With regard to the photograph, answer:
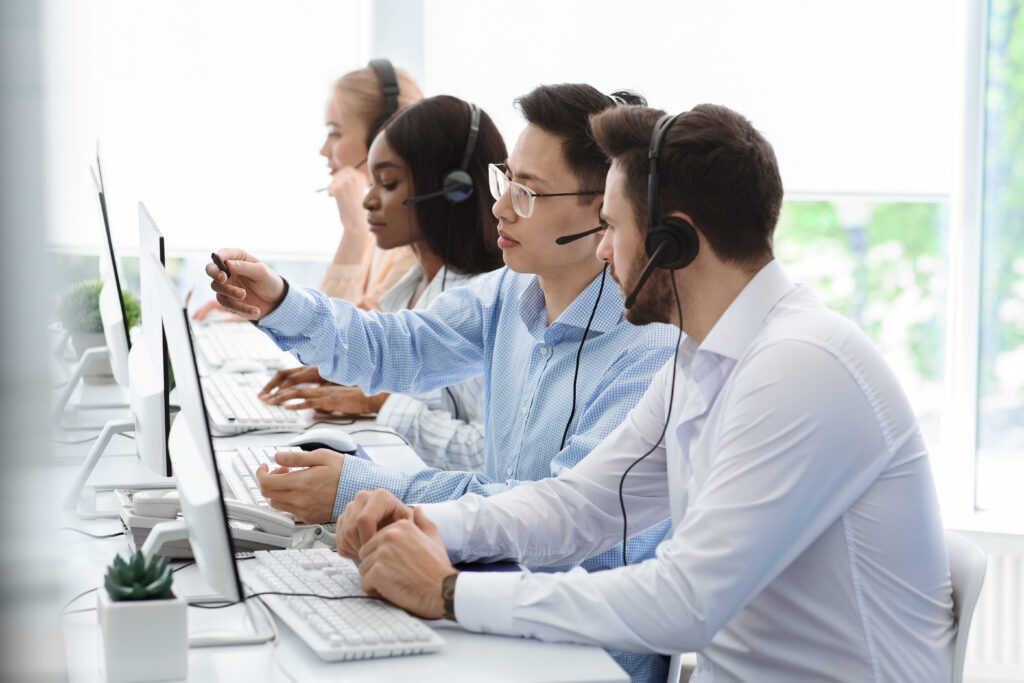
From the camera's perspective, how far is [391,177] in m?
2.27

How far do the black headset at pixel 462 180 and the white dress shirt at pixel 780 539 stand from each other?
1123mm

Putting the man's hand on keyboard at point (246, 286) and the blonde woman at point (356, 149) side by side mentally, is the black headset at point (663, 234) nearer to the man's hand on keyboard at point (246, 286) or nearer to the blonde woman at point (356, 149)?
the man's hand on keyboard at point (246, 286)

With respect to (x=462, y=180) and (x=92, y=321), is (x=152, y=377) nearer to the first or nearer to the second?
Result: (x=92, y=321)

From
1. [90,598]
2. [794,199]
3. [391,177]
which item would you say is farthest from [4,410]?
[794,199]

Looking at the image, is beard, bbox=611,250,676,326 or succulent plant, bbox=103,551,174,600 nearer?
succulent plant, bbox=103,551,174,600

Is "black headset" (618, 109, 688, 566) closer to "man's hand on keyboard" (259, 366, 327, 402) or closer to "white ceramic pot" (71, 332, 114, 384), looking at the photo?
"white ceramic pot" (71, 332, 114, 384)

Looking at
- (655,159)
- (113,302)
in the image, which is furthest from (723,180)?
(113,302)

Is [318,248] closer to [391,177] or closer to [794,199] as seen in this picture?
[391,177]

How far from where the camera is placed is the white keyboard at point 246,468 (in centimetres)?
134

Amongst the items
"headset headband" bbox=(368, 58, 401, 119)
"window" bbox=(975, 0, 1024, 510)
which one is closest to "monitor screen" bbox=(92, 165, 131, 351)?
"headset headband" bbox=(368, 58, 401, 119)

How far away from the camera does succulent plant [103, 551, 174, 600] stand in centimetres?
83

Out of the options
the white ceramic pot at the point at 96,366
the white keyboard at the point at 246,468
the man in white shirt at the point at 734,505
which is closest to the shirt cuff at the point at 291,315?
the white keyboard at the point at 246,468

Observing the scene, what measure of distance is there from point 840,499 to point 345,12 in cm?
294

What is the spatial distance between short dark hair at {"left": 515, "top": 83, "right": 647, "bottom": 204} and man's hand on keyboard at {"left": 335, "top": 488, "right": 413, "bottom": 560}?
2.16 feet
